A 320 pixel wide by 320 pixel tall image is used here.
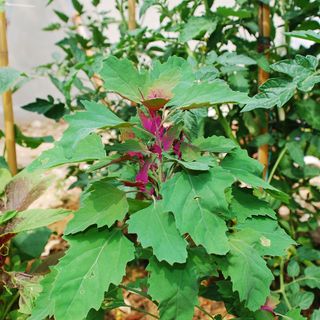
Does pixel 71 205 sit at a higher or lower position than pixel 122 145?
lower

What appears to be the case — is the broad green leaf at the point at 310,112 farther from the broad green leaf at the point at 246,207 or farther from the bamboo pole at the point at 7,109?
the bamboo pole at the point at 7,109

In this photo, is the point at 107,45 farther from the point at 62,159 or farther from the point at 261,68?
the point at 62,159

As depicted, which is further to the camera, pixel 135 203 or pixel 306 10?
pixel 306 10

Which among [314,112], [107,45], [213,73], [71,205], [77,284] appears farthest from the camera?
[71,205]

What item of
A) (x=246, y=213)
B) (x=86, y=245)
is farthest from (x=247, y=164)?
(x=86, y=245)

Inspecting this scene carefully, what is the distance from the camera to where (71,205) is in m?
2.21

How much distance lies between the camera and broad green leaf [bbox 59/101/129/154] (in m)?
0.65

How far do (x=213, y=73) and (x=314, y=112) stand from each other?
1.33ft

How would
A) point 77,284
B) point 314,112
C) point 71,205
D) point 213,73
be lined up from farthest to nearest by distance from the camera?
1. point 71,205
2. point 314,112
3. point 213,73
4. point 77,284

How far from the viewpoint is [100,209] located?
77 cm

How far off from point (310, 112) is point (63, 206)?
1345mm

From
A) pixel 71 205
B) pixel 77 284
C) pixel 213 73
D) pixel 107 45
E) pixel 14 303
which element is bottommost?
pixel 71 205

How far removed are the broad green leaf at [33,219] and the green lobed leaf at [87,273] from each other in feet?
0.85

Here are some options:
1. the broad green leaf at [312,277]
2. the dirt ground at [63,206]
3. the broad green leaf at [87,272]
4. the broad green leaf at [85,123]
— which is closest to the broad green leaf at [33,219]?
the dirt ground at [63,206]
